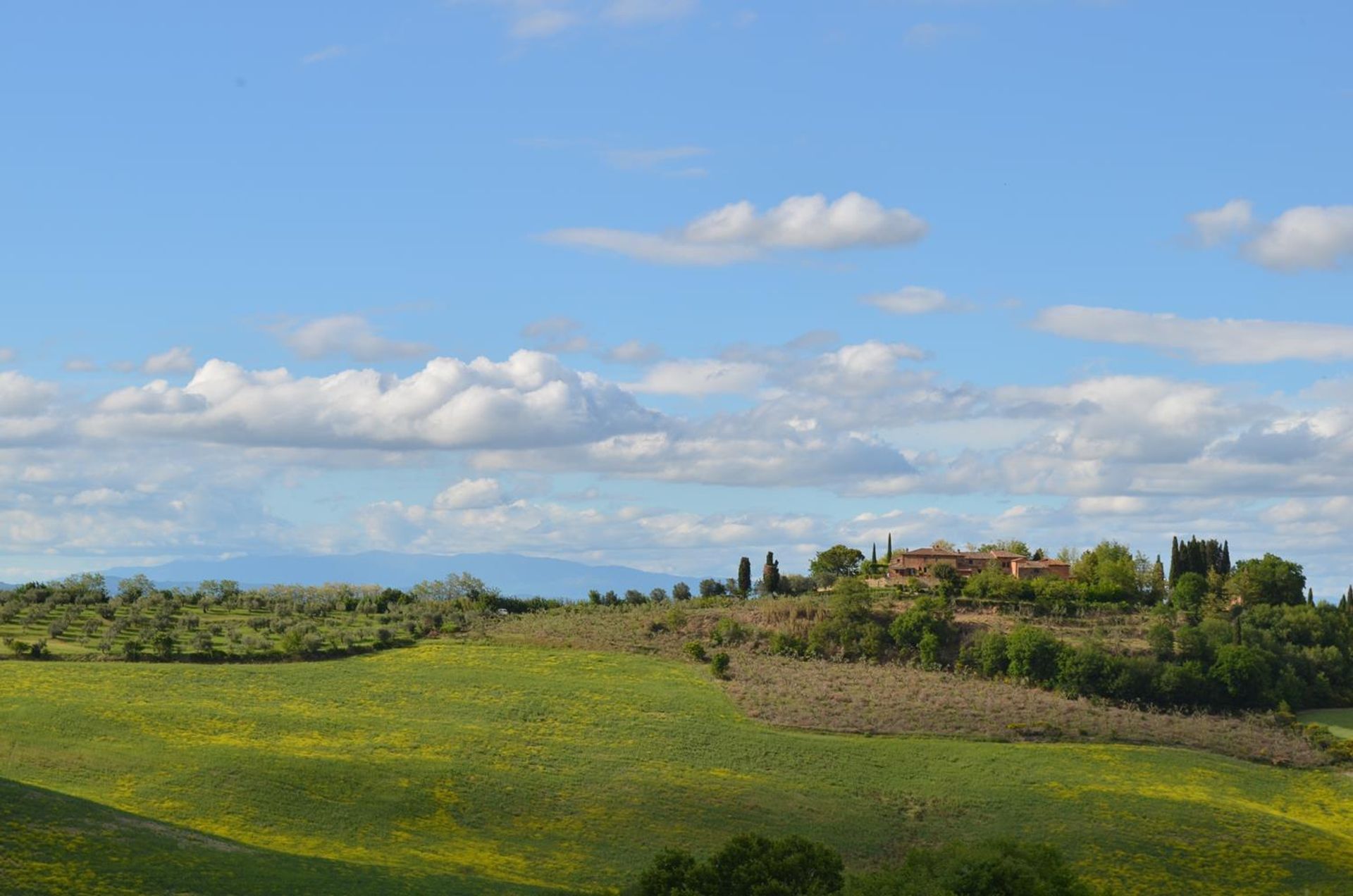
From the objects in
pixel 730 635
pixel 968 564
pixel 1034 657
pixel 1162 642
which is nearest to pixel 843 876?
pixel 1034 657

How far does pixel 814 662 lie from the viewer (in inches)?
4542

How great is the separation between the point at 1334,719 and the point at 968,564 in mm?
57115

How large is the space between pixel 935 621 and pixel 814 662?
1300cm

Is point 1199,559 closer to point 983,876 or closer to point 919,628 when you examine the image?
point 919,628

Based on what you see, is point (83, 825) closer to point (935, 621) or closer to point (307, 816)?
point (307, 816)

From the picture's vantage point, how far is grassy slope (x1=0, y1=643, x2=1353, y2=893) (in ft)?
222

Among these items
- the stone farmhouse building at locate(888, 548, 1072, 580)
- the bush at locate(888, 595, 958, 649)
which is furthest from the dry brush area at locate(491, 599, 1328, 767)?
the stone farmhouse building at locate(888, 548, 1072, 580)

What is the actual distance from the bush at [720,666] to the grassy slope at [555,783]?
7.17m

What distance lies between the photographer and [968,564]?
163500 mm

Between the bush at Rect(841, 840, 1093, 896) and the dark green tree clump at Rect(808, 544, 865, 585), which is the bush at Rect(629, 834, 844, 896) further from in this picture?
the dark green tree clump at Rect(808, 544, 865, 585)

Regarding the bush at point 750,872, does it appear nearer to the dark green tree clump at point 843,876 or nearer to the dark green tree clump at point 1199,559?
the dark green tree clump at point 843,876

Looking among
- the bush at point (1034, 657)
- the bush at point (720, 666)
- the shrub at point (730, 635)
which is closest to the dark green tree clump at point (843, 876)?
the bush at point (720, 666)

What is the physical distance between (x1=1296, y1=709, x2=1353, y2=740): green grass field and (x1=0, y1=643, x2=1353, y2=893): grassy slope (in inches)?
501

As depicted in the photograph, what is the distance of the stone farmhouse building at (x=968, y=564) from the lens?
15788 cm
